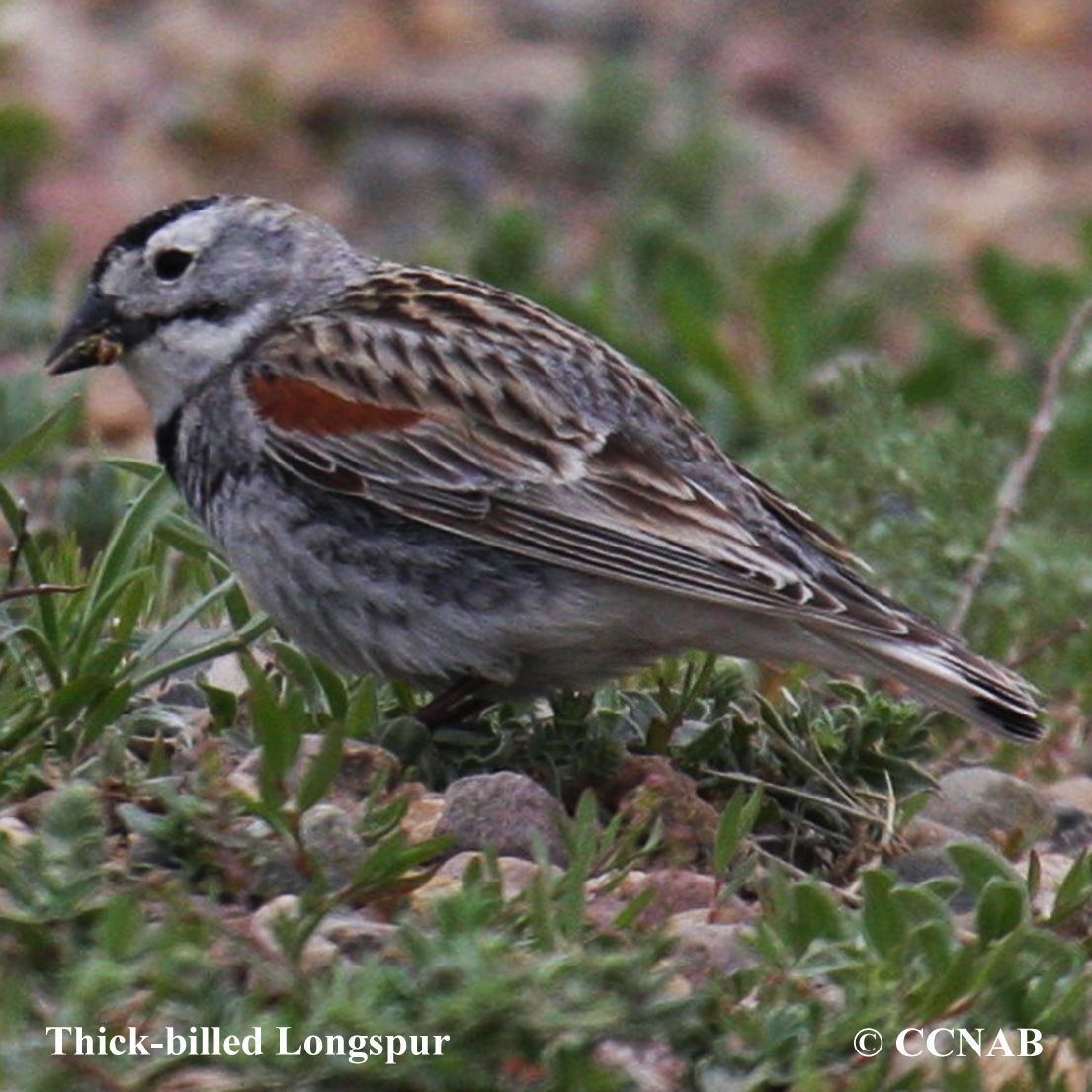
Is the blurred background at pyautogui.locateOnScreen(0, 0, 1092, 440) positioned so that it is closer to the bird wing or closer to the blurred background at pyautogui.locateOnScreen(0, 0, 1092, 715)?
the blurred background at pyautogui.locateOnScreen(0, 0, 1092, 715)

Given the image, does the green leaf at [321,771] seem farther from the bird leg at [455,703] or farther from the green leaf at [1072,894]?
the green leaf at [1072,894]

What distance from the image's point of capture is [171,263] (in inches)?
240

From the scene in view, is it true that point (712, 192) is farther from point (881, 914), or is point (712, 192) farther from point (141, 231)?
point (881, 914)

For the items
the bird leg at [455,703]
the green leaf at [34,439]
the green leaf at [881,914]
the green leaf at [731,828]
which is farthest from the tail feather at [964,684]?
the green leaf at [34,439]

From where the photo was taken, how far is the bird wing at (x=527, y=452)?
5.40m

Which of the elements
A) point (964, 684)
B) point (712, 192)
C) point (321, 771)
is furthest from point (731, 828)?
point (712, 192)

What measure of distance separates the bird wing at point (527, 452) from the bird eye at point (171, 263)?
0.30m

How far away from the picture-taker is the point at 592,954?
4.05m

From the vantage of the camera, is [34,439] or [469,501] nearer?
[34,439]

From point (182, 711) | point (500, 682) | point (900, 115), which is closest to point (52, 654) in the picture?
point (182, 711)

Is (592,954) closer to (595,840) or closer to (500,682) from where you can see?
(595,840)

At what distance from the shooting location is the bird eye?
20.0ft

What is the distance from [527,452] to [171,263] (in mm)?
1033

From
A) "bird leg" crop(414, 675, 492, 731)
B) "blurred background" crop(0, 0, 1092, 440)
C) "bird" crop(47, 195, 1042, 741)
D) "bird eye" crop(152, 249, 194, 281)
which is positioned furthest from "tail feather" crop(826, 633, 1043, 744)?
"blurred background" crop(0, 0, 1092, 440)
